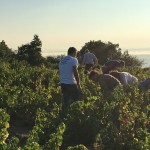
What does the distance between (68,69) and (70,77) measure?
8.5 inches

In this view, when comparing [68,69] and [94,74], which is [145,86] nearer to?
[94,74]

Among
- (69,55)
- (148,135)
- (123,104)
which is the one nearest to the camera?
A: (148,135)

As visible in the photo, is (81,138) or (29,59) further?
(29,59)

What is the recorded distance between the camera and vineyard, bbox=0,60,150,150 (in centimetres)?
628

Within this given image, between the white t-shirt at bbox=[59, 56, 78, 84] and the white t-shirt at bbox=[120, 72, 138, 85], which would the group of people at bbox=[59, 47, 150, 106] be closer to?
the white t-shirt at bbox=[59, 56, 78, 84]

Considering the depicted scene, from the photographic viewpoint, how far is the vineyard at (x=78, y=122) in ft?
20.6

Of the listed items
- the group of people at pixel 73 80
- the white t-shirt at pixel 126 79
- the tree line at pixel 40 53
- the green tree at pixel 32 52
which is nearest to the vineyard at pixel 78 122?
the group of people at pixel 73 80

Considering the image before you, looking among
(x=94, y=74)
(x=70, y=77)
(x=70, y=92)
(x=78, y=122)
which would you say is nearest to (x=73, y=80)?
(x=70, y=77)

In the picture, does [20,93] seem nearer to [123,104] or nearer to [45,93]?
[45,93]

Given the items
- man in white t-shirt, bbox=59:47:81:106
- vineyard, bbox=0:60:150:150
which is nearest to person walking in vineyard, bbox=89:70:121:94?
vineyard, bbox=0:60:150:150

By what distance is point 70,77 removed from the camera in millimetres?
10719

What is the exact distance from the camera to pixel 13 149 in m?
5.76

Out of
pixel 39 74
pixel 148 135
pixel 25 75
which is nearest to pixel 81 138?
pixel 148 135

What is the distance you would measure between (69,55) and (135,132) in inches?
144
